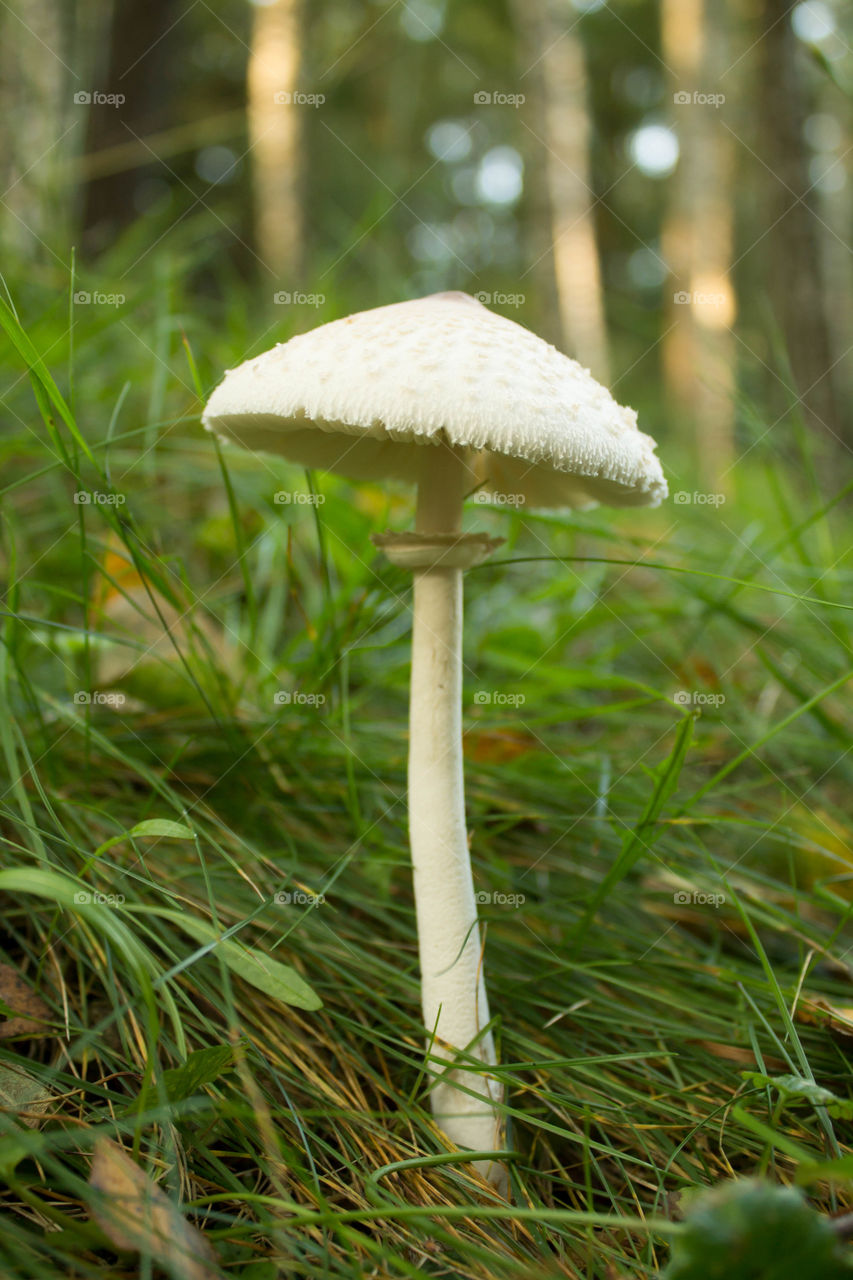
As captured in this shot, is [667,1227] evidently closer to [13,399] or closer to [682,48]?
[13,399]

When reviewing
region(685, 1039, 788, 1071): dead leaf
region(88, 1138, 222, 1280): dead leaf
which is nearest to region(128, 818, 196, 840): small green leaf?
region(88, 1138, 222, 1280): dead leaf

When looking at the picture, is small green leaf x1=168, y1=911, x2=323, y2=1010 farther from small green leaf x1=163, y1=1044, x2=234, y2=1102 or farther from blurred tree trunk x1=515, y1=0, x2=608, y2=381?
blurred tree trunk x1=515, y1=0, x2=608, y2=381

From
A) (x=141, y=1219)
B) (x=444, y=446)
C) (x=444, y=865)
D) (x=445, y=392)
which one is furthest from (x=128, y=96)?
(x=141, y=1219)

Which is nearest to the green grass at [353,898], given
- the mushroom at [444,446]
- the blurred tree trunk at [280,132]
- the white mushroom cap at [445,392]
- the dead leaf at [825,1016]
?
the dead leaf at [825,1016]

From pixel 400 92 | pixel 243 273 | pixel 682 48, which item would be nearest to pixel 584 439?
pixel 682 48

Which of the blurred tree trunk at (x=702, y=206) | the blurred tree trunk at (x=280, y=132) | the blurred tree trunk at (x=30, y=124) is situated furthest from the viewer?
the blurred tree trunk at (x=702, y=206)

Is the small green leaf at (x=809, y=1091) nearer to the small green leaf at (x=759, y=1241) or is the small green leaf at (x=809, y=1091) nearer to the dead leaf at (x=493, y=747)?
the small green leaf at (x=759, y=1241)
